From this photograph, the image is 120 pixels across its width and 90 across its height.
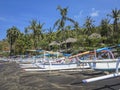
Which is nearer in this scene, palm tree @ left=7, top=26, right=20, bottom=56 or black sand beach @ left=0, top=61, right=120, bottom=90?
black sand beach @ left=0, top=61, right=120, bottom=90

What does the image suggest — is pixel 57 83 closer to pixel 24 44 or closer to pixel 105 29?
pixel 105 29

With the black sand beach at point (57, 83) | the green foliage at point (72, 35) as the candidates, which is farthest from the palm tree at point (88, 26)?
the black sand beach at point (57, 83)

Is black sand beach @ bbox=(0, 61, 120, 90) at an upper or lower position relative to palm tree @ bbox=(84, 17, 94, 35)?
lower

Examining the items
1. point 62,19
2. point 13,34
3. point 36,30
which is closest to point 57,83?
point 62,19

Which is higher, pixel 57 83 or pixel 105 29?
pixel 105 29

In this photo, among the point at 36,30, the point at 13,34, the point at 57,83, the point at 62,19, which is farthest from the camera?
the point at 13,34

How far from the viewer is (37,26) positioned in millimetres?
70812

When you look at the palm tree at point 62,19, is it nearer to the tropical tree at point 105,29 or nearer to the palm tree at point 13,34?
the tropical tree at point 105,29

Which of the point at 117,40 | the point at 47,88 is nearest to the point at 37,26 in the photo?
the point at 117,40

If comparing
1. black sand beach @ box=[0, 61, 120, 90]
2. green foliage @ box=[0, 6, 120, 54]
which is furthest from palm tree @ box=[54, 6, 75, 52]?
black sand beach @ box=[0, 61, 120, 90]

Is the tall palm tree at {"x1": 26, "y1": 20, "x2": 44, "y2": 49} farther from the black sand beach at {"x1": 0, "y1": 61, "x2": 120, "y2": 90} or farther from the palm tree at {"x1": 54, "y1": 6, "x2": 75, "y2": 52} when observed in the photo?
the black sand beach at {"x1": 0, "y1": 61, "x2": 120, "y2": 90}

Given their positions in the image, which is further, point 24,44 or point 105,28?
point 24,44

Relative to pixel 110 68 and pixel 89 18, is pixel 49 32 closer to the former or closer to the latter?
pixel 89 18

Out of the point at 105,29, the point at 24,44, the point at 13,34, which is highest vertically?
the point at 13,34
